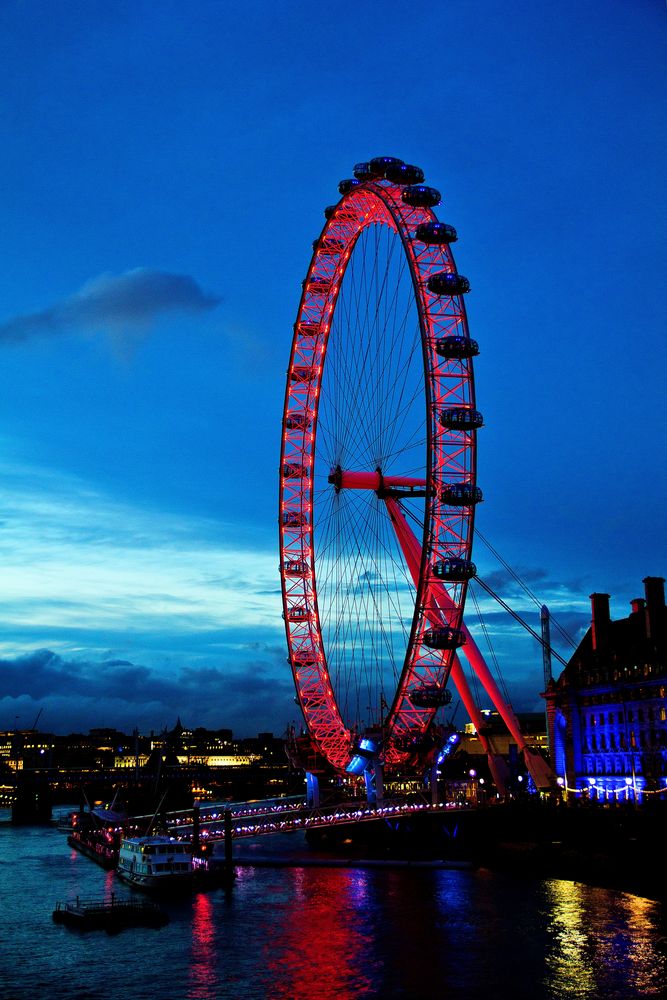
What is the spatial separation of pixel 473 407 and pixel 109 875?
3745cm

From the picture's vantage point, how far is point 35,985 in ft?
137

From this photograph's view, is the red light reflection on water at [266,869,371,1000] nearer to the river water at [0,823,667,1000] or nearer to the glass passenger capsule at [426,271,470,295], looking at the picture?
the river water at [0,823,667,1000]

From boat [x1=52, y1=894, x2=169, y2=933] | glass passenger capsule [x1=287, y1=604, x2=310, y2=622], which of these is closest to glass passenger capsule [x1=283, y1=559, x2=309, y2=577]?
glass passenger capsule [x1=287, y1=604, x2=310, y2=622]

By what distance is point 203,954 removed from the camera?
150ft

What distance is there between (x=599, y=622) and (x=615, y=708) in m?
8.58

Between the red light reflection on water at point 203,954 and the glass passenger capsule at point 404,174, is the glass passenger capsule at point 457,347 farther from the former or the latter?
the red light reflection on water at point 203,954

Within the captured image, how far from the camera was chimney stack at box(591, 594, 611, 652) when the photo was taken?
3440 inches

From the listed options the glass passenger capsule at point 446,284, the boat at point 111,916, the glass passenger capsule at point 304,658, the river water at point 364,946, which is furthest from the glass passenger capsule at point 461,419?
the boat at point 111,916

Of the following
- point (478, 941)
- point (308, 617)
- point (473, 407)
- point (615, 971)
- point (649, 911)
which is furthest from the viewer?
point (308, 617)

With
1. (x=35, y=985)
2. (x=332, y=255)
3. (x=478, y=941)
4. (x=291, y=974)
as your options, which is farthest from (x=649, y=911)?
(x=332, y=255)

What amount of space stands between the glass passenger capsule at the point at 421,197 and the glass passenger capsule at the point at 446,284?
4128 mm

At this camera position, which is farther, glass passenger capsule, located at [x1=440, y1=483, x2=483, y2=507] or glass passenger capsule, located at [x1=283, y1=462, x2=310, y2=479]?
glass passenger capsule, located at [x1=283, y1=462, x2=310, y2=479]

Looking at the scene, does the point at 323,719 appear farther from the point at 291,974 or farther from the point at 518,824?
the point at 291,974

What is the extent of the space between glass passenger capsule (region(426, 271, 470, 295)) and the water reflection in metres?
32.6
